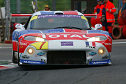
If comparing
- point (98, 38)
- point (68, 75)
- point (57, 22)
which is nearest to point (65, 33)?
point (98, 38)

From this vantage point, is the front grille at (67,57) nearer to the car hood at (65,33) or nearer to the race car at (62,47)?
the race car at (62,47)

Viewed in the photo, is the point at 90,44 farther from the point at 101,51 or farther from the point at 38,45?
the point at 38,45

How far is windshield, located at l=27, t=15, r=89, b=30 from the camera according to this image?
32.9 feet

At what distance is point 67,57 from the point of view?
28.8 feet

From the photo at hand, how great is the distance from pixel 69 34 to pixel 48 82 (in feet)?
6.92

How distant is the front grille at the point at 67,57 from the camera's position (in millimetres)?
8727

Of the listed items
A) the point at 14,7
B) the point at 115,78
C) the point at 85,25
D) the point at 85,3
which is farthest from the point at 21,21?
the point at 115,78

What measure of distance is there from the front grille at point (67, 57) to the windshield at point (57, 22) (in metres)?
1.31

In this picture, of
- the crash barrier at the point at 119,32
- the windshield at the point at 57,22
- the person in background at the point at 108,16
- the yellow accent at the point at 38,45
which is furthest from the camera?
the crash barrier at the point at 119,32

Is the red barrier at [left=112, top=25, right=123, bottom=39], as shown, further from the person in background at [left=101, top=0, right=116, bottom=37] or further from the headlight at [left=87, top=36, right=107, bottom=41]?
the headlight at [left=87, top=36, right=107, bottom=41]

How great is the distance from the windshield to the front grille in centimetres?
131

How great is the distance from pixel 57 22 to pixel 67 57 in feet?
Answer: 5.11

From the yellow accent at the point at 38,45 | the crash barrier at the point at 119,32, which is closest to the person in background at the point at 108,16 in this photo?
the crash barrier at the point at 119,32

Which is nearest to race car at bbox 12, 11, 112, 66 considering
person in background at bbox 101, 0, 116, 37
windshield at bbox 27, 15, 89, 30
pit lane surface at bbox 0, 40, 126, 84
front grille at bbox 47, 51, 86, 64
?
front grille at bbox 47, 51, 86, 64
